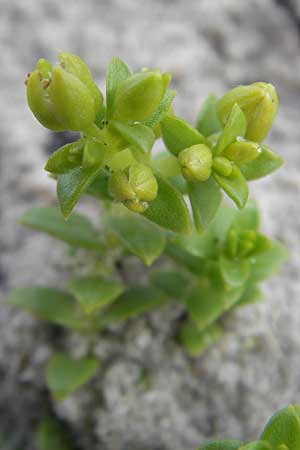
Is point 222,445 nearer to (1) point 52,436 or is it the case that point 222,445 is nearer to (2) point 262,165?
(2) point 262,165

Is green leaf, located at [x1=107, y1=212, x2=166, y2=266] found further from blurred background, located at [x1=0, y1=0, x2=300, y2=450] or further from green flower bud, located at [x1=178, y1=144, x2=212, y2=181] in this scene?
blurred background, located at [x1=0, y1=0, x2=300, y2=450]

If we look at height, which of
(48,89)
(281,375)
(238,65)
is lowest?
(281,375)

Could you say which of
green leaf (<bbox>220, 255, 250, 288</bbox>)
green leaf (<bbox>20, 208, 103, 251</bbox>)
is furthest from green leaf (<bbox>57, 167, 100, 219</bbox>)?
green leaf (<bbox>220, 255, 250, 288</bbox>)

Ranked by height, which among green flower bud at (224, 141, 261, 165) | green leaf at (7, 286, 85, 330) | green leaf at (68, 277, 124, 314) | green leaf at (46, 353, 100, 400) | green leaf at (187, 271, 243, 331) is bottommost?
green leaf at (46, 353, 100, 400)

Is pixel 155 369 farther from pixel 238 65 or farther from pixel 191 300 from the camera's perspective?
pixel 238 65

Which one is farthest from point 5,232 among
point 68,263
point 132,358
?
point 132,358

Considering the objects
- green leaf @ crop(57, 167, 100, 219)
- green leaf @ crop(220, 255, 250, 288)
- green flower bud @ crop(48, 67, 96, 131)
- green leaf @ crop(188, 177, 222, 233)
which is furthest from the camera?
green leaf @ crop(220, 255, 250, 288)
